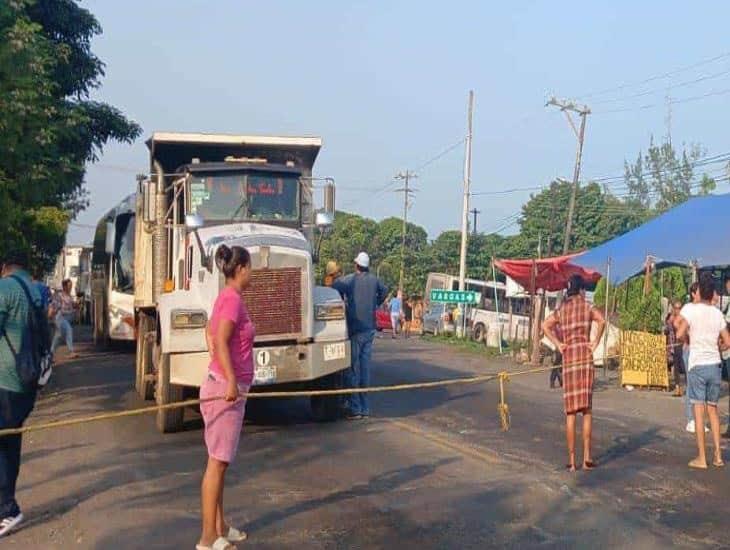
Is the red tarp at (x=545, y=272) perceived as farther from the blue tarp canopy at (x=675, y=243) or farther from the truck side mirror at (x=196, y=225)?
the truck side mirror at (x=196, y=225)

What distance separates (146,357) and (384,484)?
701 cm

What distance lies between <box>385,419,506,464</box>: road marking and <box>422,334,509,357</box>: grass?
16954 mm

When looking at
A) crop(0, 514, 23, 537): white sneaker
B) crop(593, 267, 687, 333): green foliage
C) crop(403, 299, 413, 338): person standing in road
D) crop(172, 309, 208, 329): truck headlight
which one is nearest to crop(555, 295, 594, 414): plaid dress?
crop(172, 309, 208, 329): truck headlight

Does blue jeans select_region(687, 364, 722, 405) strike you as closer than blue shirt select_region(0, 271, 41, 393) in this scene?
No

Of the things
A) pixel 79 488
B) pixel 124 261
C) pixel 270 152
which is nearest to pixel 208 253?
pixel 270 152

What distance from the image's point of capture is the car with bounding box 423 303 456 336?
142 ft

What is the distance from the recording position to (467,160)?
4356 cm

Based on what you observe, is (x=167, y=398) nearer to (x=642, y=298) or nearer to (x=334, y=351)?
(x=334, y=351)

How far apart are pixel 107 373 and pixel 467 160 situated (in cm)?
2560

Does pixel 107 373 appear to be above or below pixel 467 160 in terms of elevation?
below

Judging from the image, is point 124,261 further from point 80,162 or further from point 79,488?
point 79,488

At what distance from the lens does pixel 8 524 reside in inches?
296

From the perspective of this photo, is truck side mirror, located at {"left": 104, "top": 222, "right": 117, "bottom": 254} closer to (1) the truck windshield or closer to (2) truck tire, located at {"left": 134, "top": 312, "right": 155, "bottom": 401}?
(2) truck tire, located at {"left": 134, "top": 312, "right": 155, "bottom": 401}

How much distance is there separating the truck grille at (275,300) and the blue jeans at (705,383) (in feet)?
14.4
